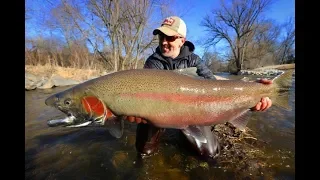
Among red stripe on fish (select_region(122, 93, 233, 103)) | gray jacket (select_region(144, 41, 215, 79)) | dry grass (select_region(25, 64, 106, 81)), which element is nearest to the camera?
red stripe on fish (select_region(122, 93, 233, 103))

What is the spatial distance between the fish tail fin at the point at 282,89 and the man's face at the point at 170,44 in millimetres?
1282

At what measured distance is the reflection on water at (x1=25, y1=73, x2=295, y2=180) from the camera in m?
2.93

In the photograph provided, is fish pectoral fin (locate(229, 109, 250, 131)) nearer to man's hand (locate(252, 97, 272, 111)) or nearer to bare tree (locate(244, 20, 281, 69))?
man's hand (locate(252, 97, 272, 111))

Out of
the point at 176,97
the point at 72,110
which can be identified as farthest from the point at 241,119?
the point at 72,110

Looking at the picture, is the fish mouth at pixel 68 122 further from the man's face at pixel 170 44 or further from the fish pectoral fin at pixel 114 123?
the man's face at pixel 170 44

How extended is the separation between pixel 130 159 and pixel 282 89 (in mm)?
2039

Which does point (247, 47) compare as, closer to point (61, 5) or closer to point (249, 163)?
point (61, 5)

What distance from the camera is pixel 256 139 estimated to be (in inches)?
159

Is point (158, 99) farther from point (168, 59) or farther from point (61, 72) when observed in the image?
point (61, 72)

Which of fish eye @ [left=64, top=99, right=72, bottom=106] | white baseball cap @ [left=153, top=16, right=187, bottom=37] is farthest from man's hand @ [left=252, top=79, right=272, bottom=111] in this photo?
fish eye @ [left=64, top=99, right=72, bottom=106]

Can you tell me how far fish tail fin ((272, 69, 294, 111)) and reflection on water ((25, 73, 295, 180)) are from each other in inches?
35.5

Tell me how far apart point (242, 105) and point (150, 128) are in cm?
126
